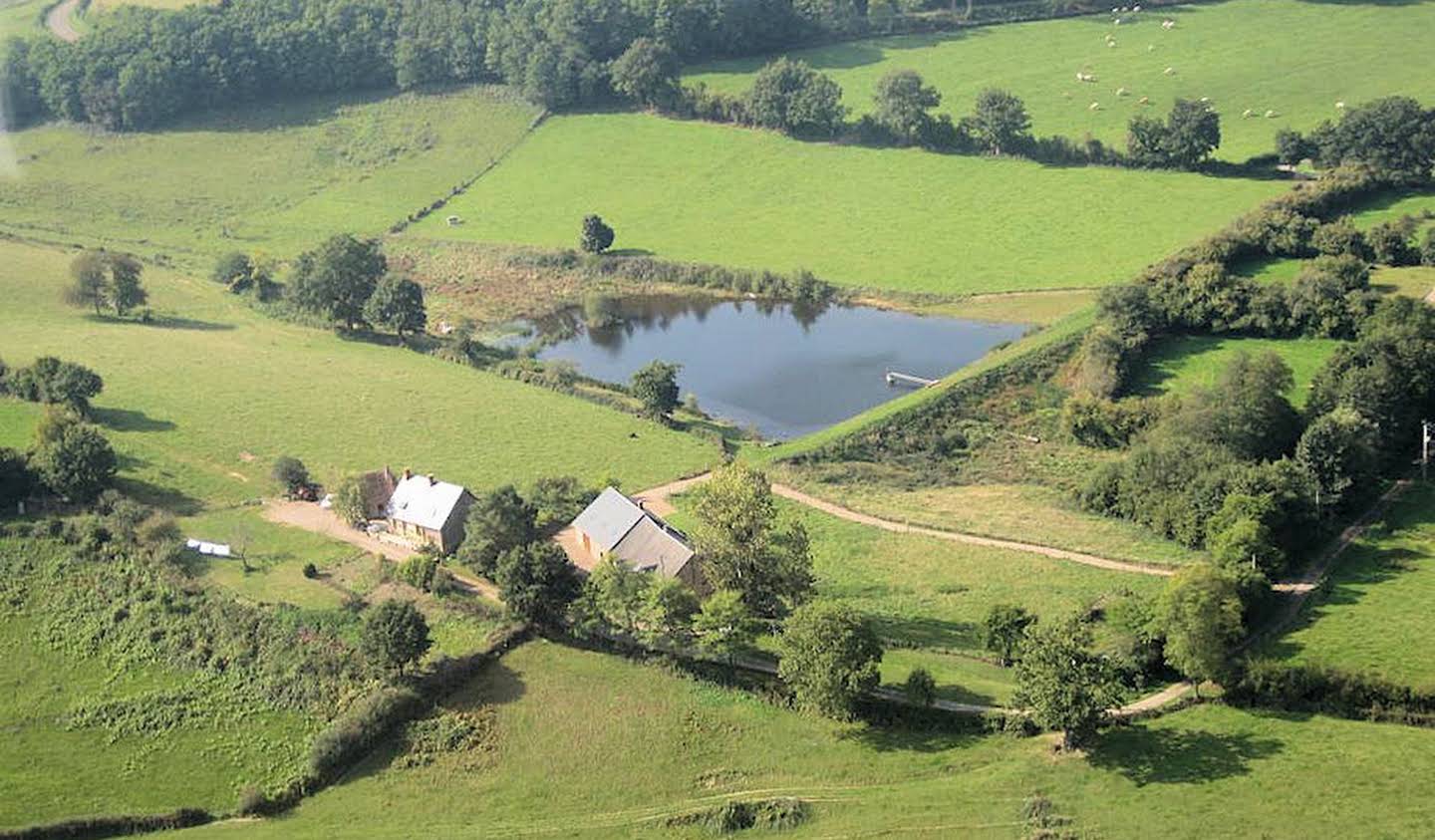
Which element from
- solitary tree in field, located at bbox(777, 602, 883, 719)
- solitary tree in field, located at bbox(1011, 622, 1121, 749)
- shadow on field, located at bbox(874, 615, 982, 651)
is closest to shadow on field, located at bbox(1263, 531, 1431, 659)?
solitary tree in field, located at bbox(1011, 622, 1121, 749)

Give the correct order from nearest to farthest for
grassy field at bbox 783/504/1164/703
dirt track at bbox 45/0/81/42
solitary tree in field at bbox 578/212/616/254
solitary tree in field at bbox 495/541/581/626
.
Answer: grassy field at bbox 783/504/1164/703 < solitary tree in field at bbox 495/541/581/626 < solitary tree in field at bbox 578/212/616/254 < dirt track at bbox 45/0/81/42

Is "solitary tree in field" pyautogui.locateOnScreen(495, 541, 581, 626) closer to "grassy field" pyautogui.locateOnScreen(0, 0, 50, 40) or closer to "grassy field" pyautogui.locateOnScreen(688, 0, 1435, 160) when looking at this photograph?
"grassy field" pyautogui.locateOnScreen(688, 0, 1435, 160)

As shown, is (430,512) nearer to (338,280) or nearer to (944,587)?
(944,587)

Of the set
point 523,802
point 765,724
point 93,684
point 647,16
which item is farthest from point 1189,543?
point 647,16

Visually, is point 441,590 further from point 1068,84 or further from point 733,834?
point 1068,84

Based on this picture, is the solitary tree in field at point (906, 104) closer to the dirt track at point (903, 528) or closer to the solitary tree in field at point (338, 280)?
the solitary tree in field at point (338, 280)

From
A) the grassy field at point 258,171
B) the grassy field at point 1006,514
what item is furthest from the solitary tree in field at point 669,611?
Result: the grassy field at point 258,171
